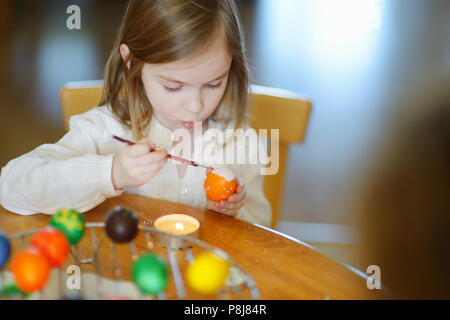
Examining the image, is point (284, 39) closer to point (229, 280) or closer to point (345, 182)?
point (345, 182)

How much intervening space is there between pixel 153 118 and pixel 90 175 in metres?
0.39

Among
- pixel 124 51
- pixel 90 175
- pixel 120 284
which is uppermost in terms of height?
pixel 124 51

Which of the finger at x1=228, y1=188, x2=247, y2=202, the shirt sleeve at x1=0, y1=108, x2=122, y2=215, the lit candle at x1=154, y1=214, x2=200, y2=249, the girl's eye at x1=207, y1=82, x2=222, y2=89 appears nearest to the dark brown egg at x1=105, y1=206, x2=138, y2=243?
the lit candle at x1=154, y1=214, x2=200, y2=249

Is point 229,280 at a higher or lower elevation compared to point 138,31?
lower

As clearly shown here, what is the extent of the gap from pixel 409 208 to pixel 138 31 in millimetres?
1685

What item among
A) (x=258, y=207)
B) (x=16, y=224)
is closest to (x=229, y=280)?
(x=16, y=224)

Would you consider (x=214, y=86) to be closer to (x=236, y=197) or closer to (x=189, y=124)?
(x=189, y=124)

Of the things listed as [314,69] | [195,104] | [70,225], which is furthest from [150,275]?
[314,69]

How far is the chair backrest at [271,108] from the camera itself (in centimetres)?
132

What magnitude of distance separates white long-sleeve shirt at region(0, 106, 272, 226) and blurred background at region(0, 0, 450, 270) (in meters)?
0.73

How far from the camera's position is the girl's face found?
40.5 inches

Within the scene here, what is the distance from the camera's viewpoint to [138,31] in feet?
3.55

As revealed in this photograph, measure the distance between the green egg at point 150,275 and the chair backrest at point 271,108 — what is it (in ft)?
2.68

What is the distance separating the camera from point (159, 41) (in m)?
1.03
